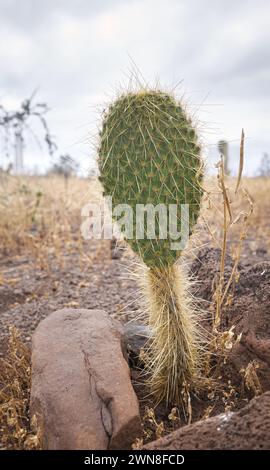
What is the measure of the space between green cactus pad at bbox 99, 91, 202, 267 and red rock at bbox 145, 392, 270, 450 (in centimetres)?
84

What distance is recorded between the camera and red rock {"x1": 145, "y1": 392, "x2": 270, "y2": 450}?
160 centimetres

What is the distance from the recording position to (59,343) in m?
2.25

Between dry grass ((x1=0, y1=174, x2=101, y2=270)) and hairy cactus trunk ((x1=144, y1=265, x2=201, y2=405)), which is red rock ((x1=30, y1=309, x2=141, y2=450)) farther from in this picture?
dry grass ((x1=0, y1=174, x2=101, y2=270))

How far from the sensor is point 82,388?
6.59 ft

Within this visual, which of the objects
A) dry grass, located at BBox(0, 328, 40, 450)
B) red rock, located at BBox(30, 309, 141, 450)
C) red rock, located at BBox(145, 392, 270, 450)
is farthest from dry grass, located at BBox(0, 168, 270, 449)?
red rock, located at BBox(145, 392, 270, 450)

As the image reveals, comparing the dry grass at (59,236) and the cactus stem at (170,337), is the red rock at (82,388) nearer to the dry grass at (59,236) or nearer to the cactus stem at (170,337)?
the dry grass at (59,236)

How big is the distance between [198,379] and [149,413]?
1.50 ft

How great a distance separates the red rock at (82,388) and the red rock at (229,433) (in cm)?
24

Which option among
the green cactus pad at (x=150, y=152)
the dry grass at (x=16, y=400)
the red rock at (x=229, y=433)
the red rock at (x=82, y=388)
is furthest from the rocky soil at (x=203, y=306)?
the green cactus pad at (x=150, y=152)

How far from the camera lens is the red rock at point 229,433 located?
1.60 m
